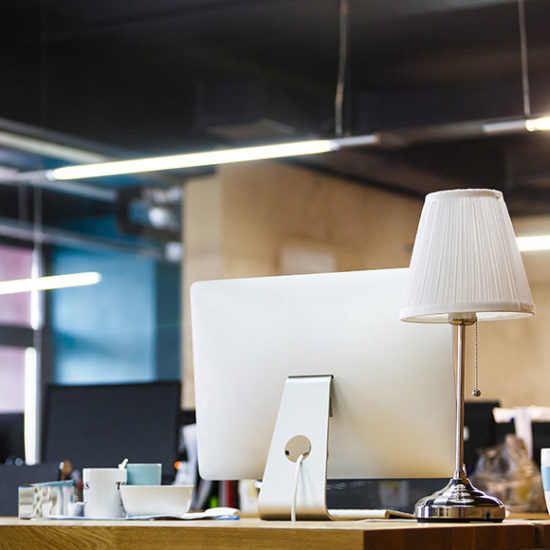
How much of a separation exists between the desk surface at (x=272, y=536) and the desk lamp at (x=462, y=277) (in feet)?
0.48

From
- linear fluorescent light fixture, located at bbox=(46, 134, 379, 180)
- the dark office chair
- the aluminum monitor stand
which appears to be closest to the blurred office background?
linear fluorescent light fixture, located at bbox=(46, 134, 379, 180)

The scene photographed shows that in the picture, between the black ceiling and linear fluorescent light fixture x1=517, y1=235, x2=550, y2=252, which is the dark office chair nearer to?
the black ceiling

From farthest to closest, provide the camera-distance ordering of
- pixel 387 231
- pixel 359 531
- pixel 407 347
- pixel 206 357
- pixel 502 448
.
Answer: pixel 387 231, pixel 502 448, pixel 206 357, pixel 407 347, pixel 359 531

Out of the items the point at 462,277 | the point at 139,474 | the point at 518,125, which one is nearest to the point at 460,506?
the point at 462,277

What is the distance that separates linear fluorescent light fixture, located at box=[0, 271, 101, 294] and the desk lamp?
14.7ft

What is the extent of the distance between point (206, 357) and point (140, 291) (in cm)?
403

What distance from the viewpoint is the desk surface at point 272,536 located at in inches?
73.0

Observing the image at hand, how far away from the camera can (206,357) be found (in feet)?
8.33

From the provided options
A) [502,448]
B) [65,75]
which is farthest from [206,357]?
[65,75]

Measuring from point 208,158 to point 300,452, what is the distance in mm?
3730

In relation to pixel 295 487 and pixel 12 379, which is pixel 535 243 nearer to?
pixel 12 379

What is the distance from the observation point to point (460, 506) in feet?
7.39

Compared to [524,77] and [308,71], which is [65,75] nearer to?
[308,71]

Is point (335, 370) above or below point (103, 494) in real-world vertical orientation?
above
